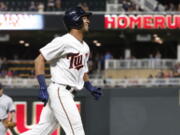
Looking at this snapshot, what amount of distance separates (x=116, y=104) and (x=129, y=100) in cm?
26

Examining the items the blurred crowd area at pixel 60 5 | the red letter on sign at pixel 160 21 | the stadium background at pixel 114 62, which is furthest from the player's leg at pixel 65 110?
the red letter on sign at pixel 160 21

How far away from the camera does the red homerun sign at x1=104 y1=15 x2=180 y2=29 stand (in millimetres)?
21031

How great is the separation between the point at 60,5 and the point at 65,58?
16716 mm

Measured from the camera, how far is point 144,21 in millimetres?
21125

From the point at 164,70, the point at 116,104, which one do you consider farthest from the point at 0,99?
the point at 164,70

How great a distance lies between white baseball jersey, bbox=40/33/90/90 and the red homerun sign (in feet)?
47.4

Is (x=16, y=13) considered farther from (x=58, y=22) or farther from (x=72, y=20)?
(x=72, y=20)

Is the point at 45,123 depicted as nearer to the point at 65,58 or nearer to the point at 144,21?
the point at 65,58

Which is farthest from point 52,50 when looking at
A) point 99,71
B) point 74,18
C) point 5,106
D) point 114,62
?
point 114,62

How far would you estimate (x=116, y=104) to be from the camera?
1154cm

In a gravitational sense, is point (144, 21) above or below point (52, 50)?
below

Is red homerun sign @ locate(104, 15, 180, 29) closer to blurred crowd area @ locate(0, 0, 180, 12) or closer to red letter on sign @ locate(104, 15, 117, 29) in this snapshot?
red letter on sign @ locate(104, 15, 117, 29)

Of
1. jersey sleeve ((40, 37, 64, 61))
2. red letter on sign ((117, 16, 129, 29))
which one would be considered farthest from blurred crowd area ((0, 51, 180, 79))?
jersey sleeve ((40, 37, 64, 61))

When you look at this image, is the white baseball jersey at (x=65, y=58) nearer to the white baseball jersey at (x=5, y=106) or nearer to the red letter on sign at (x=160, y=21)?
the white baseball jersey at (x=5, y=106)
